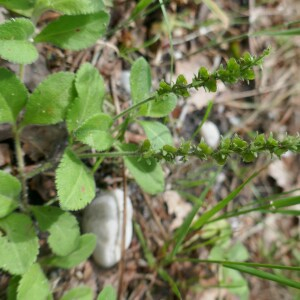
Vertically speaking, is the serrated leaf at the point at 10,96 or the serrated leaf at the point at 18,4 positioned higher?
the serrated leaf at the point at 18,4

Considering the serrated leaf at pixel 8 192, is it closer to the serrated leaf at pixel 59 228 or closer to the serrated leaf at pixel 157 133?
the serrated leaf at pixel 59 228

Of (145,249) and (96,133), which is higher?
(96,133)

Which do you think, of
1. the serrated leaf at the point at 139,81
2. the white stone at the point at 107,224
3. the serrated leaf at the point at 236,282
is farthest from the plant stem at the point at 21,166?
the serrated leaf at the point at 236,282

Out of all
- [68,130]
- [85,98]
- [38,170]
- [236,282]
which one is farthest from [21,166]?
[236,282]

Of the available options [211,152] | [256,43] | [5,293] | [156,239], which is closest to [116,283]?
[156,239]

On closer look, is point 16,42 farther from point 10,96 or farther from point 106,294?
point 106,294

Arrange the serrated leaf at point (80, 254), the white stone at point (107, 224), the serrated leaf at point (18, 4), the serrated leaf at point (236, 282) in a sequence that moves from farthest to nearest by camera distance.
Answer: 1. the serrated leaf at point (236, 282)
2. the white stone at point (107, 224)
3. the serrated leaf at point (80, 254)
4. the serrated leaf at point (18, 4)

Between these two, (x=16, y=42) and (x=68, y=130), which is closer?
(x=16, y=42)
